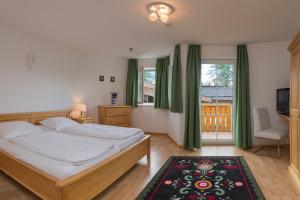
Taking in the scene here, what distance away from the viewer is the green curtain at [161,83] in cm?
567

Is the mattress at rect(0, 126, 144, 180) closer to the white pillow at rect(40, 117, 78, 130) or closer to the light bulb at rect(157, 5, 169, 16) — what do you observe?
the white pillow at rect(40, 117, 78, 130)

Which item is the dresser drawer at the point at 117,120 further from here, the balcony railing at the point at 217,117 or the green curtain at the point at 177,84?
the balcony railing at the point at 217,117

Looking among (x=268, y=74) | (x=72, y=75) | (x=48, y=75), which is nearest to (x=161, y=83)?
(x=72, y=75)

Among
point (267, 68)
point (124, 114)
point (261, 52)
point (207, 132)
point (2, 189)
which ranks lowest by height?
point (2, 189)

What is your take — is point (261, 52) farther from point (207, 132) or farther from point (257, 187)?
point (257, 187)

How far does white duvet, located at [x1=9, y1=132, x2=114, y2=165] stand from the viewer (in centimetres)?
218

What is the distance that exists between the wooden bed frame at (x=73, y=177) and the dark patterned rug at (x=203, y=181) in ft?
1.52

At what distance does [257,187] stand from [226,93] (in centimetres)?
259

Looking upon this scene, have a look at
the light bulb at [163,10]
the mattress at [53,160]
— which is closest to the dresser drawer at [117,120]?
the mattress at [53,160]

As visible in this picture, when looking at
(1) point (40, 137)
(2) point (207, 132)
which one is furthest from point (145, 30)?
(2) point (207, 132)

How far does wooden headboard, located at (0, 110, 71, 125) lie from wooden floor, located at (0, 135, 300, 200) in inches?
36.7

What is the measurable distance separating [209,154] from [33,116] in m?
3.57

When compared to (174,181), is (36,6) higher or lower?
higher

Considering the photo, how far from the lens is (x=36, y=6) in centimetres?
267
